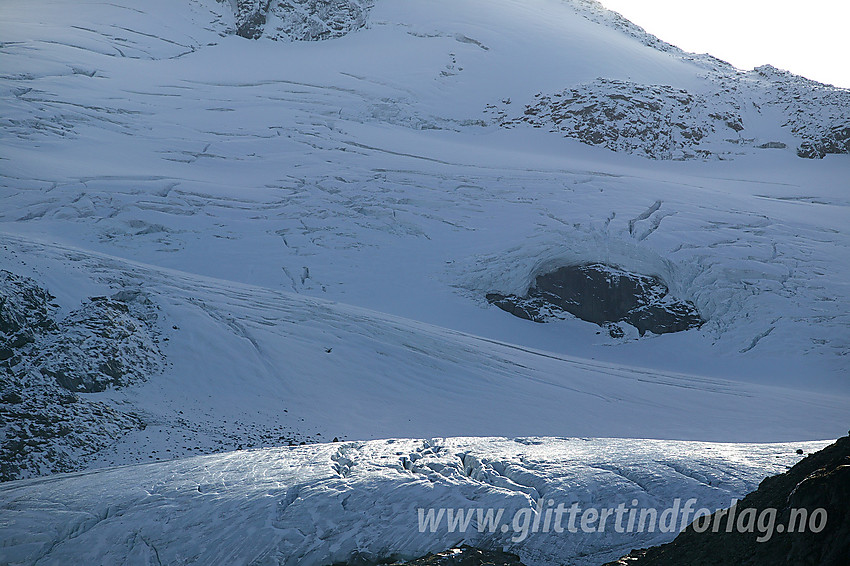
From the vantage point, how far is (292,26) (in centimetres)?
4375

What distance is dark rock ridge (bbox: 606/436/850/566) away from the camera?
455 centimetres

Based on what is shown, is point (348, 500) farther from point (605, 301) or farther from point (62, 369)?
point (605, 301)

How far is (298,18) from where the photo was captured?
44.2 m

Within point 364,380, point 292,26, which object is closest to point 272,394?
point 364,380

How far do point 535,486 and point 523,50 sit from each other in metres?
Result: 37.5

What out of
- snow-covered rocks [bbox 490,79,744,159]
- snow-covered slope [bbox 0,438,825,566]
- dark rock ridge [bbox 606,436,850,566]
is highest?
snow-covered rocks [bbox 490,79,744,159]

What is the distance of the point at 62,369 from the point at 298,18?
36444mm

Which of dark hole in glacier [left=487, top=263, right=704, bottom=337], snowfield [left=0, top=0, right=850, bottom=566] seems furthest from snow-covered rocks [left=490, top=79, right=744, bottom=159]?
dark hole in glacier [left=487, top=263, right=704, bottom=337]

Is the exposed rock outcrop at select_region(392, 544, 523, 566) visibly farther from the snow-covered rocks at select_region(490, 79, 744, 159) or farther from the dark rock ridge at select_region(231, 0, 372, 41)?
the dark rock ridge at select_region(231, 0, 372, 41)

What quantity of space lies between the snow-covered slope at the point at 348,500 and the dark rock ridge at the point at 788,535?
82 centimetres

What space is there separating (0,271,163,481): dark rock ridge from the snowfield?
0.19 ft

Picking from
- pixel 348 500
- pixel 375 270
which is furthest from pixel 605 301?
pixel 348 500

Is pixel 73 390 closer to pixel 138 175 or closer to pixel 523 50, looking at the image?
pixel 138 175

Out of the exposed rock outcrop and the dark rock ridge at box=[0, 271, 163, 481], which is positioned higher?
the exposed rock outcrop
